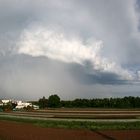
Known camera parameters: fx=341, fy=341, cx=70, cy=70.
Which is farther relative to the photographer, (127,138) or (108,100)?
(108,100)

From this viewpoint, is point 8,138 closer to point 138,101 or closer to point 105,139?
point 105,139

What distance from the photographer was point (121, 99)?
194 meters

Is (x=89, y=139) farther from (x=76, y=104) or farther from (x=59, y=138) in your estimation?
(x=76, y=104)

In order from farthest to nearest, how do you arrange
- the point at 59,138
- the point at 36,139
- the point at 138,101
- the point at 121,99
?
1. the point at 121,99
2. the point at 138,101
3. the point at 59,138
4. the point at 36,139

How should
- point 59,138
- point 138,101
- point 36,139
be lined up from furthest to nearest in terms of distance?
point 138,101 → point 59,138 → point 36,139

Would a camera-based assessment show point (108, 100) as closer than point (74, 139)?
No

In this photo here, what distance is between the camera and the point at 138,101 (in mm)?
181500

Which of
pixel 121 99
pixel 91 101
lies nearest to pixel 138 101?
pixel 121 99

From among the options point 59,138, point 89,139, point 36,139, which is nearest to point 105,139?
point 89,139

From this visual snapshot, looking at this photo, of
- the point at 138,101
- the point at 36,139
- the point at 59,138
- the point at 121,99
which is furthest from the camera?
the point at 121,99

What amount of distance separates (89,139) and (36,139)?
455 cm

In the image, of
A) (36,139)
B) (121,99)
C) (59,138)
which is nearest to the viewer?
(36,139)

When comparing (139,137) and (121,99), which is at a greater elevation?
(121,99)

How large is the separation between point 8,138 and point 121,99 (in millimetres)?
165604
